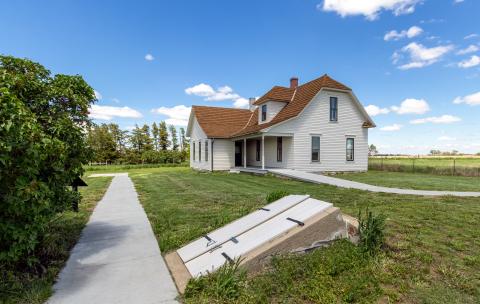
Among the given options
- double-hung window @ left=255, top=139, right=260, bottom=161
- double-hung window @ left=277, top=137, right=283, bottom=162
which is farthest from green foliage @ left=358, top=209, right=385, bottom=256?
double-hung window @ left=255, top=139, right=260, bottom=161

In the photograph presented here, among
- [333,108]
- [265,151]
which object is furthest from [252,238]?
[265,151]

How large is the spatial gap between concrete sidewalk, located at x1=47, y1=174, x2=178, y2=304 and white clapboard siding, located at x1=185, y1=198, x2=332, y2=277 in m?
0.43

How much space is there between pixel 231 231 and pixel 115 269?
5.66 ft

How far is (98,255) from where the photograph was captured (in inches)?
168

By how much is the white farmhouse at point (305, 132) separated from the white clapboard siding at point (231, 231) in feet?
41.8

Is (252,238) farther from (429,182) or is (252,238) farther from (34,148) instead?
(429,182)

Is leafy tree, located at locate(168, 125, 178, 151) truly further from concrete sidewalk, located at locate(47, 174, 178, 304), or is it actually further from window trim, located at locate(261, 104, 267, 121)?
concrete sidewalk, located at locate(47, 174, 178, 304)

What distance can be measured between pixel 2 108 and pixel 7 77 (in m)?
0.95

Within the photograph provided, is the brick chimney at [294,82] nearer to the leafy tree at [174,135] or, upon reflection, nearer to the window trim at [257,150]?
the window trim at [257,150]

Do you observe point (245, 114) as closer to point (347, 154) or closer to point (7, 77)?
point (347, 154)

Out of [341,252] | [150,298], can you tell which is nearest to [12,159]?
[150,298]

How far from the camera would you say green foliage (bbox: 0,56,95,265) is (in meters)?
2.82

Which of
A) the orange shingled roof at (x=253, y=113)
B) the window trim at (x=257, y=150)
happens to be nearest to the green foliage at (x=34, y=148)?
the orange shingled roof at (x=253, y=113)

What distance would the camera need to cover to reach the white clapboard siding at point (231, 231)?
4030mm
